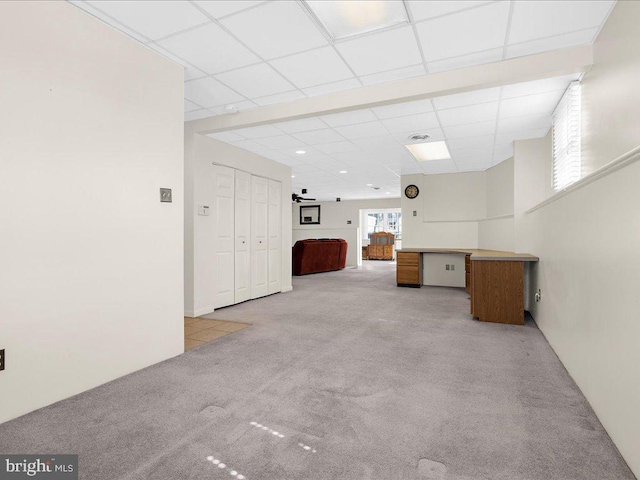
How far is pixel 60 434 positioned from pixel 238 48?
2.78 meters

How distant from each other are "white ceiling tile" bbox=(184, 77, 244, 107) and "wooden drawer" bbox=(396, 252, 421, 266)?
4.61m

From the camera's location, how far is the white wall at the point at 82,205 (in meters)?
1.91

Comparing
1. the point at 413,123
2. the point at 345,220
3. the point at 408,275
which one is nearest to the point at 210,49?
the point at 413,123

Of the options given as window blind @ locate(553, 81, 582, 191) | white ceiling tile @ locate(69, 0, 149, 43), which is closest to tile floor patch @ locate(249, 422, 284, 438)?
white ceiling tile @ locate(69, 0, 149, 43)

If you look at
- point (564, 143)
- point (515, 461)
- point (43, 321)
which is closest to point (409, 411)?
point (515, 461)

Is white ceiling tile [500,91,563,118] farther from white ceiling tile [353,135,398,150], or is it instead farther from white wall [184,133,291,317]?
white wall [184,133,291,317]

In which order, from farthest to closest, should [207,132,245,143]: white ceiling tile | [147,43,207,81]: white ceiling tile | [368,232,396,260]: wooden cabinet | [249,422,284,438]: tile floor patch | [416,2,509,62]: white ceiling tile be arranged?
[368,232,396,260]: wooden cabinet → [207,132,245,143]: white ceiling tile → [147,43,207,81]: white ceiling tile → [416,2,509,62]: white ceiling tile → [249,422,284,438]: tile floor patch

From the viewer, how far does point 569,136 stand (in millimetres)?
3271

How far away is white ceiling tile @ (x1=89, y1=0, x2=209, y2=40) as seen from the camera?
2.21 meters

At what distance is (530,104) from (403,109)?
1357mm

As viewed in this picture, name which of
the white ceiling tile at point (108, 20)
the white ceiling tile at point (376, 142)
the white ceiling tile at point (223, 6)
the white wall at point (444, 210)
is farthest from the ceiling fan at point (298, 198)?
Answer: the white ceiling tile at point (223, 6)

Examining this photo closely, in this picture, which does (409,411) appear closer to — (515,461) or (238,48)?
(515,461)

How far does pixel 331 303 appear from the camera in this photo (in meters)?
5.31

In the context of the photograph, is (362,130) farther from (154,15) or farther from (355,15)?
(154,15)
